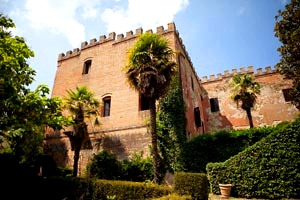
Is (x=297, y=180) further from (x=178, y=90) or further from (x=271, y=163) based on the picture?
(x=178, y=90)

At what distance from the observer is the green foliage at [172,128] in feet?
44.1

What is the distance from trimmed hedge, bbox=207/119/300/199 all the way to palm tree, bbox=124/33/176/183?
5.39m

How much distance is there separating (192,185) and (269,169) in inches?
196

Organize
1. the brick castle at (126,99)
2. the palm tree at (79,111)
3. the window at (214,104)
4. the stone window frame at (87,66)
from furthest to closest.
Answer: the window at (214,104), the stone window frame at (87,66), the brick castle at (126,99), the palm tree at (79,111)

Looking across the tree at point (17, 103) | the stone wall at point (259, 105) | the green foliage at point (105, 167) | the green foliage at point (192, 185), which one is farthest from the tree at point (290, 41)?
the tree at point (17, 103)

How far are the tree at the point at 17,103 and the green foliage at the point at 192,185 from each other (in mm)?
6038

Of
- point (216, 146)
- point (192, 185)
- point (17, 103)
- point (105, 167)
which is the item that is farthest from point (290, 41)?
point (17, 103)

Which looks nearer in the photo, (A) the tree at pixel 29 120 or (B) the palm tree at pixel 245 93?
(A) the tree at pixel 29 120

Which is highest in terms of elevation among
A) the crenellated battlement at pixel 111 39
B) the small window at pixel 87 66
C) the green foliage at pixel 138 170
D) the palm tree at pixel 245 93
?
the crenellated battlement at pixel 111 39

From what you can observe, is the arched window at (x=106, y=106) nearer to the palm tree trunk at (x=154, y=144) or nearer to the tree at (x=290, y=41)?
the palm tree trunk at (x=154, y=144)

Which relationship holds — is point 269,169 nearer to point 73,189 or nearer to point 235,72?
point 73,189

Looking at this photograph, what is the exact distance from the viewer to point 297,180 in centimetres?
995

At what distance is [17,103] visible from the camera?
8.52 m

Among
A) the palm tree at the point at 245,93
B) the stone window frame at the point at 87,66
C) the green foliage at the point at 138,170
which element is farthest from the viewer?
the stone window frame at the point at 87,66
